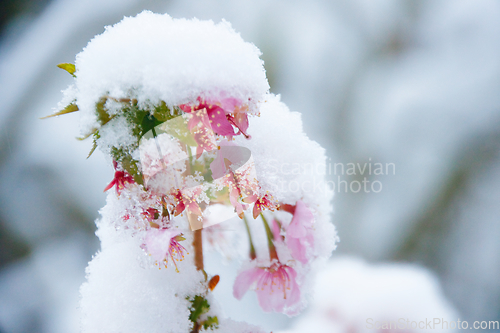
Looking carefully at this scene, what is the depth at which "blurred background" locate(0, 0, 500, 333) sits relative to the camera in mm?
775

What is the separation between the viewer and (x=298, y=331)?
2.41ft

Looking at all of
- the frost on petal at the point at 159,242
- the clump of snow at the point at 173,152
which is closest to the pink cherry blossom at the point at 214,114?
the clump of snow at the point at 173,152

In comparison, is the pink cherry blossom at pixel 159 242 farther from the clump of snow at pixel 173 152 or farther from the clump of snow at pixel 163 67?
the clump of snow at pixel 163 67

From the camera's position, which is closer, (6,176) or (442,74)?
(6,176)

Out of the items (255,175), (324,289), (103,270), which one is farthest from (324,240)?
(324,289)

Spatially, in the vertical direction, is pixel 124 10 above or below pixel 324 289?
above

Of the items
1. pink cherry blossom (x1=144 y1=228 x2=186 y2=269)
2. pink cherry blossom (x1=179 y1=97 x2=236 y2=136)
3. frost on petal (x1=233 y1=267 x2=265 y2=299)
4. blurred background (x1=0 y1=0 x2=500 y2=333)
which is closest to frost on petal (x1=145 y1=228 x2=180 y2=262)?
pink cherry blossom (x1=144 y1=228 x2=186 y2=269)

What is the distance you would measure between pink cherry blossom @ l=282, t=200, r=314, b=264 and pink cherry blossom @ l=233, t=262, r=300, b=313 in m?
0.04

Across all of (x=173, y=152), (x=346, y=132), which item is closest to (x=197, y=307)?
(x=173, y=152)

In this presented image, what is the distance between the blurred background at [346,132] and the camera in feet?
2.54

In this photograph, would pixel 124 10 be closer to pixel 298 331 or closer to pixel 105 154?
pixel 105 154

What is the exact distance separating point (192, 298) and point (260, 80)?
0.31 meters

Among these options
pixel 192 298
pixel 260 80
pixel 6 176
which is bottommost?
pixel 192 298

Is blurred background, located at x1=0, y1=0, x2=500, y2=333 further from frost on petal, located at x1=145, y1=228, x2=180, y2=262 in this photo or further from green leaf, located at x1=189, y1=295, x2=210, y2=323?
frost on petal, located at x1=145, y1=228, x2=180, y2=262
